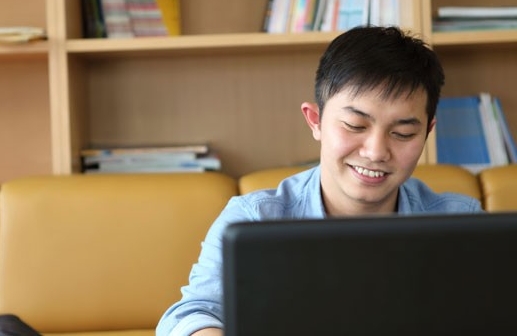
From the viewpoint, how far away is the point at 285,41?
226 centimetres

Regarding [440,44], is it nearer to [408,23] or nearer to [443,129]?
[408,23]

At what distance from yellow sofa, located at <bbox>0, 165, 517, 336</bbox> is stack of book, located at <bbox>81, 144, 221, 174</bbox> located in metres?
0.42

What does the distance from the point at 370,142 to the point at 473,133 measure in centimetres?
120

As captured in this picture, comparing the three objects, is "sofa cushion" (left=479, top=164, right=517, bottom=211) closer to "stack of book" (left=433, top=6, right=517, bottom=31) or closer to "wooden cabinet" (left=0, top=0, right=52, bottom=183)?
"stack of book" (left=433, top=6, right=517, bottom=31)

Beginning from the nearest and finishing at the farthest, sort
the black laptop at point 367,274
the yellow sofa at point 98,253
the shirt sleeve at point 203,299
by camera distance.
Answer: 1. the black laptop at point 367,274
2. the shirt sleeve at point 203,299
3. the yellow sofa at point 98,253

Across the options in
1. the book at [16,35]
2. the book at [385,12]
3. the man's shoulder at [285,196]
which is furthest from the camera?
the book at [385,12]

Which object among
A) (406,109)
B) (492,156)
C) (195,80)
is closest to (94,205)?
(195,80)

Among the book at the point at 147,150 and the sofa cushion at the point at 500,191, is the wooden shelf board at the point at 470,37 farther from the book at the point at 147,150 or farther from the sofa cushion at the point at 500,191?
the book at the point at 147,150

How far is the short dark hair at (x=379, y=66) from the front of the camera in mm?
1295

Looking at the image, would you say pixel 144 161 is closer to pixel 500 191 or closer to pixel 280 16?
pixel 280 16

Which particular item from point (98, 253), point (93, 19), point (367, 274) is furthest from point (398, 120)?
point (93, 19)

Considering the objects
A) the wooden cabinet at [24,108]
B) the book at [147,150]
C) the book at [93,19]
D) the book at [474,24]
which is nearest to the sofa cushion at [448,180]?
the book at [474,24]

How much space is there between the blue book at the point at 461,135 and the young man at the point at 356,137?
0.95 m

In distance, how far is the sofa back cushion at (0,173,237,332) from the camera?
1.93m
